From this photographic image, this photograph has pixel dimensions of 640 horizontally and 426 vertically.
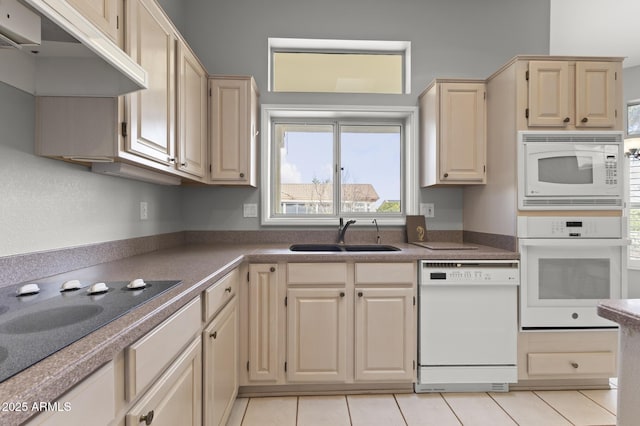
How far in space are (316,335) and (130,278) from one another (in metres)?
1.22

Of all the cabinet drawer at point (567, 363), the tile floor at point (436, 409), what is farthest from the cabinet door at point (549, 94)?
the tile floor at point (436, 409)

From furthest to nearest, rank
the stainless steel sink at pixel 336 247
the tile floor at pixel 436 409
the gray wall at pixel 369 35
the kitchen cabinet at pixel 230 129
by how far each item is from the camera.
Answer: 1. the gray wall at pixel 369 35
2. the stainless steel sink at pixel 336 247
3. the kitchen cabinet at pixel 230 129
4. the tile floor at pixel 436 409

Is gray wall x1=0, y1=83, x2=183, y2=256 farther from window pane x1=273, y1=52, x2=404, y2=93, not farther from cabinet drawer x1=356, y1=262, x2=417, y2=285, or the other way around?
window pane x1=273, y1=52, x2=404, y2=93

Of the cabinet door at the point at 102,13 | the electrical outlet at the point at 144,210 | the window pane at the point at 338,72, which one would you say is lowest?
the electrical outlet at the point at 144,210

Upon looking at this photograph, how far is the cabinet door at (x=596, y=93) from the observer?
2.20 meters

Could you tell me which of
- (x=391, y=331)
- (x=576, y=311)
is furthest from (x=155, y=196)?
(x=576, y=311)

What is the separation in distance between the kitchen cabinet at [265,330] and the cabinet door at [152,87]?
35.1 inches

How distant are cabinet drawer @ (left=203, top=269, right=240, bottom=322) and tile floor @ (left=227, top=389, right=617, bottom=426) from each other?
77 centimetres

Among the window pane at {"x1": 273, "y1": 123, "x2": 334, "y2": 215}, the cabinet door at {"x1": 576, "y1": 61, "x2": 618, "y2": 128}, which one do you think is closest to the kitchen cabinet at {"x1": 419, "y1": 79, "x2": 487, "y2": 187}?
the cabinet door at {"x1": 576, "y1": 61, "x2": 618, "y2": 128}

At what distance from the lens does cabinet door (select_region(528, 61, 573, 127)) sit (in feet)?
7.18

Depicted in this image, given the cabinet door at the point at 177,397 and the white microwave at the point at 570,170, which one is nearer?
the cabinet door at the point at 177,397

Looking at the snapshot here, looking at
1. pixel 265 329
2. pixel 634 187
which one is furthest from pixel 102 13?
pixel 634 187

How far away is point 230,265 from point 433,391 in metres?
1.59

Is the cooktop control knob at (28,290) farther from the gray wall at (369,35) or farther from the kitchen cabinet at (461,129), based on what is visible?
the kitchen cabinet at (461,129)
